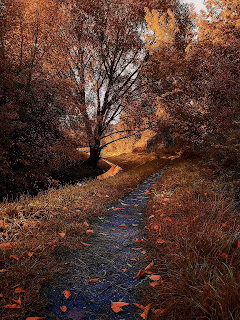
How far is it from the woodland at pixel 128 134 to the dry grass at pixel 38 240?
0.02 m

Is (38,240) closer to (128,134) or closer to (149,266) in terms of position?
(149,266)

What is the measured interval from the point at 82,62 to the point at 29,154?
5800 millimetres

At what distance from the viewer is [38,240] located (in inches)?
131

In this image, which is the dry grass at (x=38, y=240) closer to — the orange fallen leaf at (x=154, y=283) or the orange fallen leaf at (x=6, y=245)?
the orange fallen leaf at (x=6, y=245)

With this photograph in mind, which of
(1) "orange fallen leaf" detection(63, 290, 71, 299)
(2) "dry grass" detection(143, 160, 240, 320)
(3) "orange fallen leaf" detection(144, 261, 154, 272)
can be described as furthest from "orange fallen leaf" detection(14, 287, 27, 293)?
(3) "orange fallen leaf" detection(144, 261, 154, 272)

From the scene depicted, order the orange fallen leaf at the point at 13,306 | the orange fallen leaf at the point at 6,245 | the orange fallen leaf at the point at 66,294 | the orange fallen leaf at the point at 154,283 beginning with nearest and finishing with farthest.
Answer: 1. the orange fallen leaf at the point at 13,306
2. the orange fallen leaf at the point at 66,294
3. the orange fallen leaf at the point at 154,283
4. the orange fallen leaf at the point at 6,245

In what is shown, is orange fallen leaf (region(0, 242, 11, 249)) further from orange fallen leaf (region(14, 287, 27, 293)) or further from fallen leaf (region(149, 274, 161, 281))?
fallen leaf (region(149, 274, 161, 281))

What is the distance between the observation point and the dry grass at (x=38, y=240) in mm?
2207

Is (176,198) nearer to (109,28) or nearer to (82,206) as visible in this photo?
(82,206)

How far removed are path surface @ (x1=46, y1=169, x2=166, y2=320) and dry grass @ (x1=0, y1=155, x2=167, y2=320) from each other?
18cm

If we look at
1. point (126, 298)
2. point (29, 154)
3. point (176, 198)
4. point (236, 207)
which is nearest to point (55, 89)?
point (29, 154)

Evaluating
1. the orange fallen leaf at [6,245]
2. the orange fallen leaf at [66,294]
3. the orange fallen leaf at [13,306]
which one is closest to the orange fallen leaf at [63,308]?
the orange fallen leaf at [66,294]

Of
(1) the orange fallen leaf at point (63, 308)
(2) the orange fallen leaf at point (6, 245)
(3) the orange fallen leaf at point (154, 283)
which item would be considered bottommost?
(3) the orange fallen leaf at point (154, 283)

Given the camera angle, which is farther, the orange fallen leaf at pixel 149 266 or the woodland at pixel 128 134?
the orange fallen leaf at pixel 149 266
